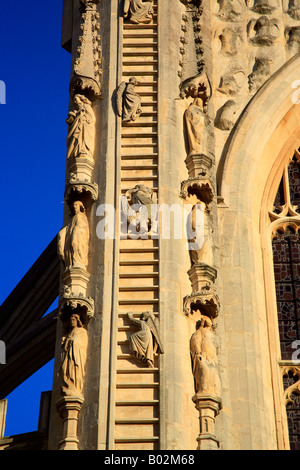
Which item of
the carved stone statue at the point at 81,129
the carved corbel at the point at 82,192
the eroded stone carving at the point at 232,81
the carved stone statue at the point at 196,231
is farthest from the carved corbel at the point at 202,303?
the eroded stone carving at the point at 232,81

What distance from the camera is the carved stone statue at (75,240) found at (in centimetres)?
1880

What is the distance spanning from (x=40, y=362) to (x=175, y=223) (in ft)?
15.8

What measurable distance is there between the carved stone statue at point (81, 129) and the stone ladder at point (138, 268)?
1.85ft

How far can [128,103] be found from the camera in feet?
67.2

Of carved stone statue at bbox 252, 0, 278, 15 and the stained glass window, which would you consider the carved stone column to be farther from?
the stained glass window

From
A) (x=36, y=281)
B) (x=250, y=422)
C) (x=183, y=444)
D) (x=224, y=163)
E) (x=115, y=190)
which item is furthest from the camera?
(x=36, y=281)

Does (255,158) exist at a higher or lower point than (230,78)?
lower

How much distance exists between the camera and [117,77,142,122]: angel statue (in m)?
20.4

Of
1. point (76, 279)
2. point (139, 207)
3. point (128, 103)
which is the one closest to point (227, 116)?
point (128, 103)

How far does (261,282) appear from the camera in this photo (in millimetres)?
20562

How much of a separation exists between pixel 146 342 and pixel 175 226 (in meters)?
2.34

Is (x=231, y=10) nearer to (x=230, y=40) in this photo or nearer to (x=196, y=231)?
(x=230, y=40)

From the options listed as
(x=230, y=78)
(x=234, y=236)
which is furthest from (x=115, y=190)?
(x=230, y=78)

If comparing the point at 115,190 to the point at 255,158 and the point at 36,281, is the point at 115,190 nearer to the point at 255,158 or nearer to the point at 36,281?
the point at 255,158
